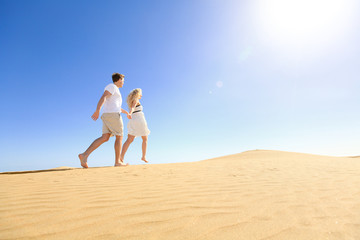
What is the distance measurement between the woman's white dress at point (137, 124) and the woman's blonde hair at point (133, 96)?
24 cm

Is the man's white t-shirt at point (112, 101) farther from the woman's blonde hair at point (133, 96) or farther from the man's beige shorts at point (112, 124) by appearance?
the woman's blonde hair at point (133, 96)

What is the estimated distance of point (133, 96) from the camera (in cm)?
566

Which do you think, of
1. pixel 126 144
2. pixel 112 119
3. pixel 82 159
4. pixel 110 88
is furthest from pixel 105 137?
pixel 110 88

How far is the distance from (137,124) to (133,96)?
2.74 feet

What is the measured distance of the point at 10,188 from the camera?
8.10 ft

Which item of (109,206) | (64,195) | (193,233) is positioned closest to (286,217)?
(193,233)

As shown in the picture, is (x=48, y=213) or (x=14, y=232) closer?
(x=14, y=232)

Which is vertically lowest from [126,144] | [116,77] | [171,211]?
[171,211]

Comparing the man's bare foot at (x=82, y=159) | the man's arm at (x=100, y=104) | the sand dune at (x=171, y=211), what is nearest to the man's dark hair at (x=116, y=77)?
the man's arm at (x=100, y=104)

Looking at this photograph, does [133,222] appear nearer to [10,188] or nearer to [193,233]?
[193,233]

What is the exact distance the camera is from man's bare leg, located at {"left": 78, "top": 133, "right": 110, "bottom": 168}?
4.35 m

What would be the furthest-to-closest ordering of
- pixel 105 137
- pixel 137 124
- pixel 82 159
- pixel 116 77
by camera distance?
pixel 137 124
pixel 116 77
pixel 105 137
pixel 82 159

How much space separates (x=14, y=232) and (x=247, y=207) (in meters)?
2.01

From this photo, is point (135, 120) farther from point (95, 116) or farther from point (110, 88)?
point (95, 116)
